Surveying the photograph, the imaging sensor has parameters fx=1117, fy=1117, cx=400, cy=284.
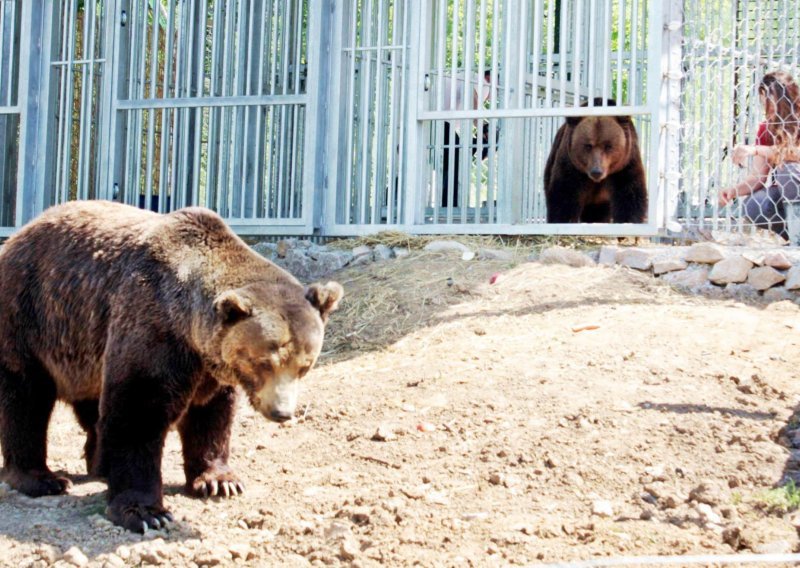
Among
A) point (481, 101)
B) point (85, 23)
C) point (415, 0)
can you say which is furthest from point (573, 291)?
point (85, 23)

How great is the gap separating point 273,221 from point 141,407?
5.03 m

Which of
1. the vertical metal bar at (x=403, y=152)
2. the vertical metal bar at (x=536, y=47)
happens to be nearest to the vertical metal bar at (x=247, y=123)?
the vertical metal bar at (x=403, y=152)

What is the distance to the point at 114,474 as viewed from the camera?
4266 millimetres

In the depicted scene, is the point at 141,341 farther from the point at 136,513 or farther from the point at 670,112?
the point at 670,112

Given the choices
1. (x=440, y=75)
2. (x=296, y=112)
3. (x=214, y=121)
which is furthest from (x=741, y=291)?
(x=214, y=121)

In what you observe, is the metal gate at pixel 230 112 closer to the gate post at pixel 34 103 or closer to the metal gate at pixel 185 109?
the metal gate at pixel 185 109

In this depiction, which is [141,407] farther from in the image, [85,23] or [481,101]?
[85,23]

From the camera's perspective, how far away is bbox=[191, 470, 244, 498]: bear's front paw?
15.2 ft

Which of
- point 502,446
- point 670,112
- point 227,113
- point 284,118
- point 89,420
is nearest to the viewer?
point 502,446

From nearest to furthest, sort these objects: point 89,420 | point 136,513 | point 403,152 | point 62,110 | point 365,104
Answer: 1. point 136,513
2. point 89,420
3. point 403,152
4. point 365,104
5. point 62,110

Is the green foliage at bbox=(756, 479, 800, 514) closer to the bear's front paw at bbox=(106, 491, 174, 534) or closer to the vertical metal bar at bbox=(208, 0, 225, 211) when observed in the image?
Result: the bear's front paw at bbox=(106, 491, 174, 534)

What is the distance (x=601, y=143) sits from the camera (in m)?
9.52

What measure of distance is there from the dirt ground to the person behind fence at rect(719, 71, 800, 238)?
130 centimetres

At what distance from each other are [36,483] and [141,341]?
0.90 metres
